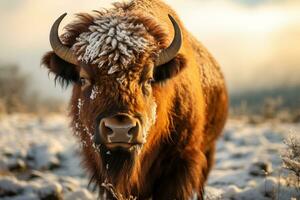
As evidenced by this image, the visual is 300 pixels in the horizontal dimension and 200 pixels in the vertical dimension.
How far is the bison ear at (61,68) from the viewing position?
5457 mm

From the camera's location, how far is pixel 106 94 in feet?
15.6

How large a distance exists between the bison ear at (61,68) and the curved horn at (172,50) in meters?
0.96

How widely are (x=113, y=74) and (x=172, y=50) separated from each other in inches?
33.3

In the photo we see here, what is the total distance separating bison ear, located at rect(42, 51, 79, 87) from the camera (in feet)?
17.9

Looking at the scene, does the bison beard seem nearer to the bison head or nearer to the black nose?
the bison head

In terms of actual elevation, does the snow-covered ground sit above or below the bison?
below

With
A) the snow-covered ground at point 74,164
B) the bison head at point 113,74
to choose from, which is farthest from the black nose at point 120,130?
the snow-covered ground at point 74,164

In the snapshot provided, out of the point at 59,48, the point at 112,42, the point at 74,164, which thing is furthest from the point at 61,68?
the point at 74,164

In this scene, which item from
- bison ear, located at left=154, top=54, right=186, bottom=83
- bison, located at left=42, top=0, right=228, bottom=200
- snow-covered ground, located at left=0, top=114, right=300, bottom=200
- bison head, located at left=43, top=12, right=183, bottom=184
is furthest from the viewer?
snow-covered ground, located at left=0, top=114, right=300, bottom=200

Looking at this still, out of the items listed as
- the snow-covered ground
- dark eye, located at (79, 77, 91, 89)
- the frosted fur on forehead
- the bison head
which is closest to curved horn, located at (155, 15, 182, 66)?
the bison head

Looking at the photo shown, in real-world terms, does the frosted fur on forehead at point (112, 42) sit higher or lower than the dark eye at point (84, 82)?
higher

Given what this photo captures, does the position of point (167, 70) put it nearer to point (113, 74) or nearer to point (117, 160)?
point (113, 74)

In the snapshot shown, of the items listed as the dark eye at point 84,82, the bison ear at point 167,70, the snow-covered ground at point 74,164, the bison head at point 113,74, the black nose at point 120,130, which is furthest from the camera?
the snow-covered ground at point 74,164

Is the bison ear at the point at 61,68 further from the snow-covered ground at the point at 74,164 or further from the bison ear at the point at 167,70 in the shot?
the snow-covered ground at the point at 74,164
